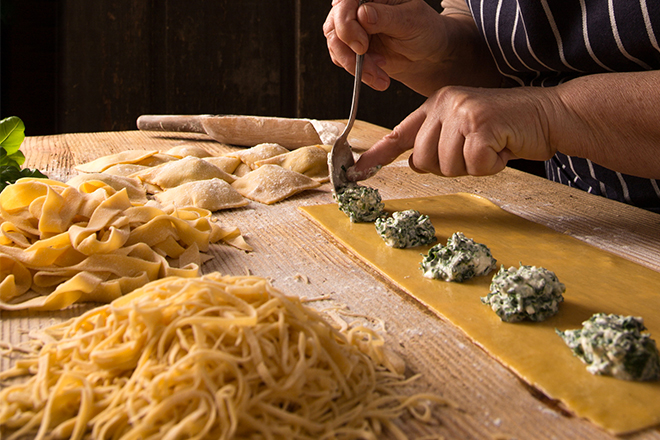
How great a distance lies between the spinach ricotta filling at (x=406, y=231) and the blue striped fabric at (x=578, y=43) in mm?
672

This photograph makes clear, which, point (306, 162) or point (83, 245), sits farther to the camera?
point (306, 162)

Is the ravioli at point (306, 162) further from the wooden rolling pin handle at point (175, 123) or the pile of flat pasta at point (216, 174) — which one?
Result: the wooden rolling pin handle at point (175, 123)

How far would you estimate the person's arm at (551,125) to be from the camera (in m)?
1.31

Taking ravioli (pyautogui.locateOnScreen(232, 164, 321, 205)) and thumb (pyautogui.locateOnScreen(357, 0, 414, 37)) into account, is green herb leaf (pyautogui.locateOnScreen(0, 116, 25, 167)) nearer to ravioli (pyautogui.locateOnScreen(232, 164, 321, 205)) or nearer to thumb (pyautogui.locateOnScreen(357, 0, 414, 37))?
ravioli (pyautogui.locateOnScreen(232, 164, 321, 205))

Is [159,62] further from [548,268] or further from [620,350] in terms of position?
[620,350]

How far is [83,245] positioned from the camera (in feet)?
3.59

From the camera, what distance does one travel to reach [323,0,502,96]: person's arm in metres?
1.64

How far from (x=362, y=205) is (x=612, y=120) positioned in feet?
2.10

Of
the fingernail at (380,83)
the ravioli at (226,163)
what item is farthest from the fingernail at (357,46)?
the ravioli at (226,163)

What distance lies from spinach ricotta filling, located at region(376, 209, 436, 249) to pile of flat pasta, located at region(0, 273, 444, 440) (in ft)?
1.77

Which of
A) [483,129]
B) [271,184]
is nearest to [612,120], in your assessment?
[483,129]

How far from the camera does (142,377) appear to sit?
2.31 feet

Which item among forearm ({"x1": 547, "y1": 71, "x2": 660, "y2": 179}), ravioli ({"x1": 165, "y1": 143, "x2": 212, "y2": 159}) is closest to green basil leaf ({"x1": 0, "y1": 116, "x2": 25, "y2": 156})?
ravioli ({"x1": 165, "y1": 143, "x2": 212, "y2": 159})

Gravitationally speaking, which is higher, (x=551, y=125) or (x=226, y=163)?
(x=551, y=125)
